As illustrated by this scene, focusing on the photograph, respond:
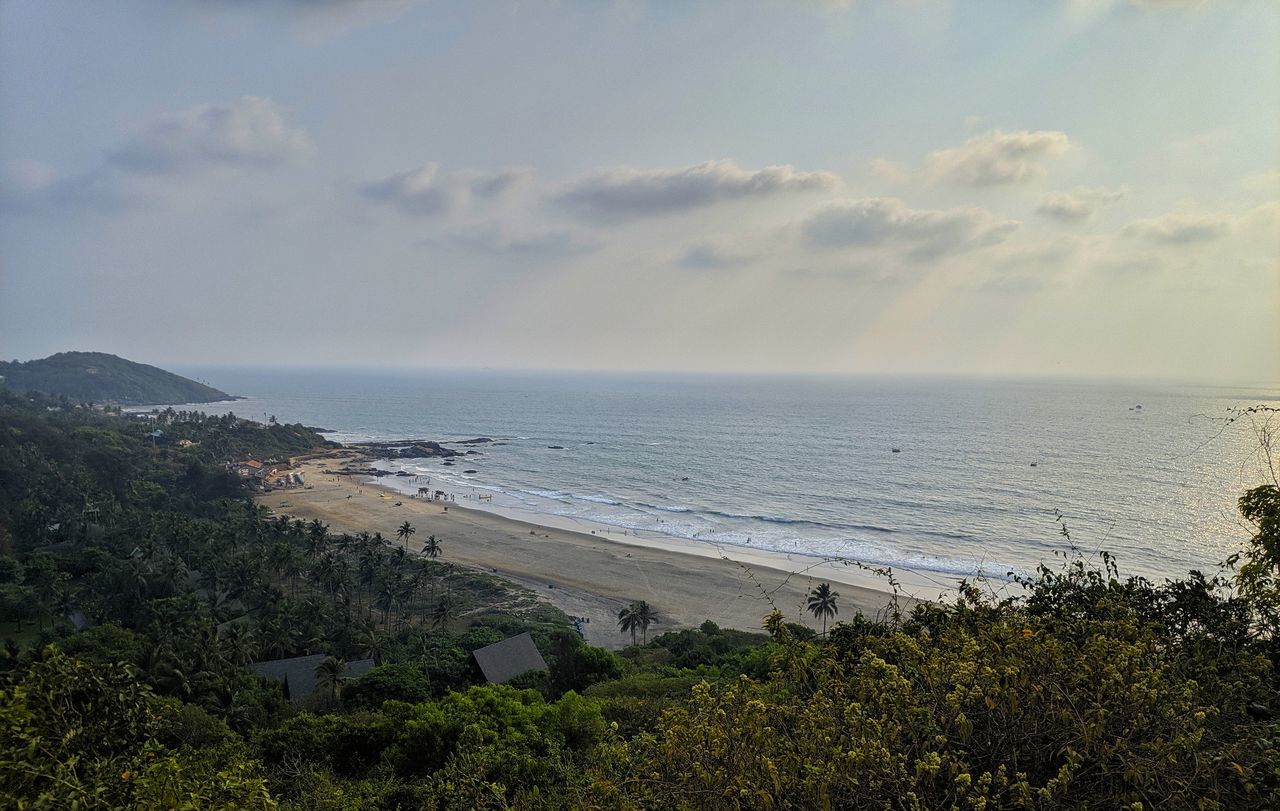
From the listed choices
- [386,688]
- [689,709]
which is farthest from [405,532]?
[689,709]

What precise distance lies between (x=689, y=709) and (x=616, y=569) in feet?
134

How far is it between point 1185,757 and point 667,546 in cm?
4822

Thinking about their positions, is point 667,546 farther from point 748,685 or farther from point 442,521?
point 748,685

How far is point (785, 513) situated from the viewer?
5794 centimetres

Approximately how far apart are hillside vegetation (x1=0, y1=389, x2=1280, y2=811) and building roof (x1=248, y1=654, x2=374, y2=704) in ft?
2.64

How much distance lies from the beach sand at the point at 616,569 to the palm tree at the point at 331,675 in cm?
1418

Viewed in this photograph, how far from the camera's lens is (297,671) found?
92.5 ft

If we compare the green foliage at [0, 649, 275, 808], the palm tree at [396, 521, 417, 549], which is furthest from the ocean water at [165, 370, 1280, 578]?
the green foliage at [0, 649, 275, 808]

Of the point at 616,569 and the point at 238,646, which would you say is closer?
the point at 238,646

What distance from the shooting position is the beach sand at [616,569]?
39188 millimetres

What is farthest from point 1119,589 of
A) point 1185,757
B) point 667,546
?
point 667,546

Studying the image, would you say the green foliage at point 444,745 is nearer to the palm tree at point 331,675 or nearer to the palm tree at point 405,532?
the palm tree at point 331,675

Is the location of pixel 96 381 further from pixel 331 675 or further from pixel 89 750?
pixel 89 750

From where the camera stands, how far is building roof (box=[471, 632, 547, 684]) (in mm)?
26625
